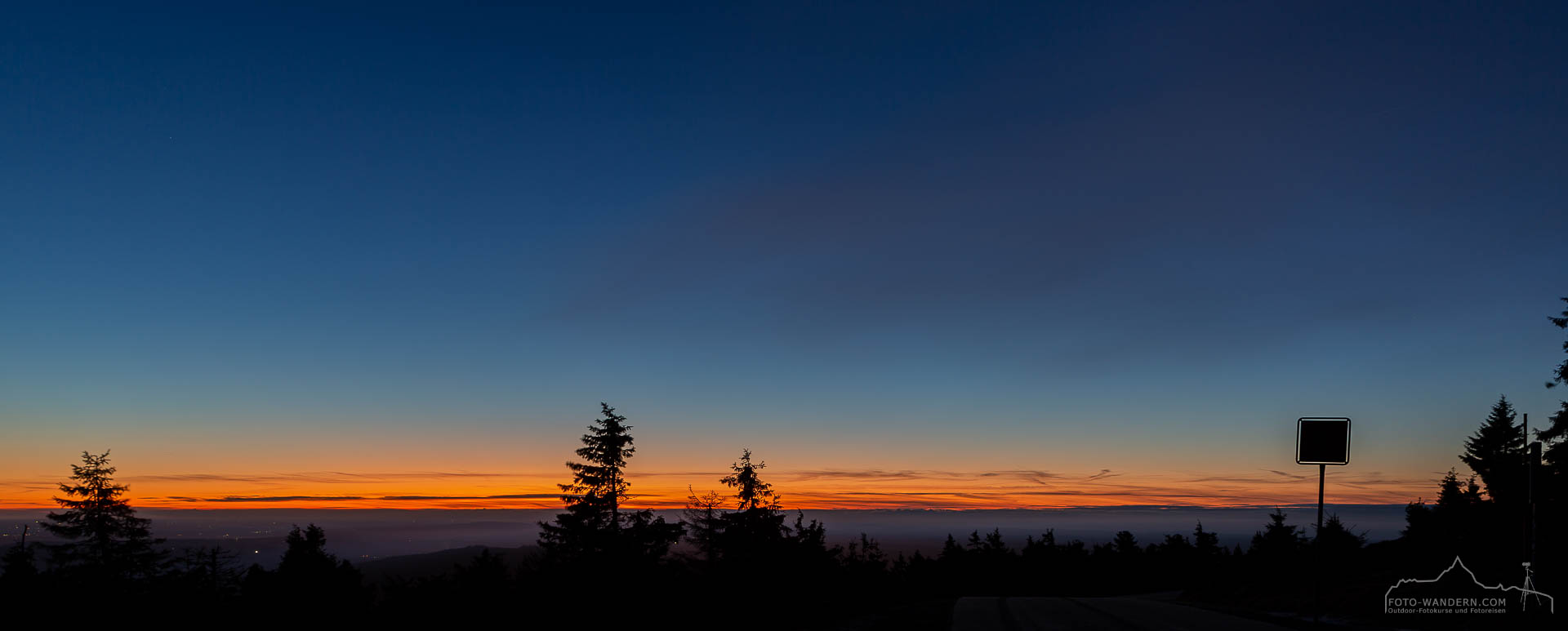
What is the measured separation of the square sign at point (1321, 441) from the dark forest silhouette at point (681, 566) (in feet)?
6.35

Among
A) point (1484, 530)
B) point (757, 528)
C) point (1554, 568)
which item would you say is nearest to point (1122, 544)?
point (1484, 530)

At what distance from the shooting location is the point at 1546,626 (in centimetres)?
1823

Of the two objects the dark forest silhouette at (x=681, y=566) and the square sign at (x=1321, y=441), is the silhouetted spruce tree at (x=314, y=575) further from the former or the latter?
the square sign at (x=1321, y=441)

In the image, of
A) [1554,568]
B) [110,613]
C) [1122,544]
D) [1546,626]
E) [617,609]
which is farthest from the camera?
[1122,544]

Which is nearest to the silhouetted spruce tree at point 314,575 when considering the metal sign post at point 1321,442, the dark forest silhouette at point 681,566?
the dark forest silhouette at point 681,566

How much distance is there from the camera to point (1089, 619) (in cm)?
2544

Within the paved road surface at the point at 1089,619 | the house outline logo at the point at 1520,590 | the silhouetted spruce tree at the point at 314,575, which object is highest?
the house outline logo at the point at 1520,590

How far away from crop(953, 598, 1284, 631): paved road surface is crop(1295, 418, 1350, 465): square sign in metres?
6.96

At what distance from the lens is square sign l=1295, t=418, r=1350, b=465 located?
53.8ft

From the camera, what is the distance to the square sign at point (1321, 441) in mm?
16391

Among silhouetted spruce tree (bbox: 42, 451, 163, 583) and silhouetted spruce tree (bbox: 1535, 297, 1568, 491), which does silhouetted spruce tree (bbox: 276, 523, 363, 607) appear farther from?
silhouetted spruce tree (bbox: 1535, 297, 1568, 491)

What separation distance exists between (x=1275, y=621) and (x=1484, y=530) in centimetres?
4521

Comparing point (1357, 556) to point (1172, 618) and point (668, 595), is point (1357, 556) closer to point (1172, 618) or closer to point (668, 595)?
point (1172, 618)

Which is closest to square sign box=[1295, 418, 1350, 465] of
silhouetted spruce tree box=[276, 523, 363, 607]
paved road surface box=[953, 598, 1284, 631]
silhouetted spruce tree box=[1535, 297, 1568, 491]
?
paved road surface box=[953, 598, 1284, 631]
